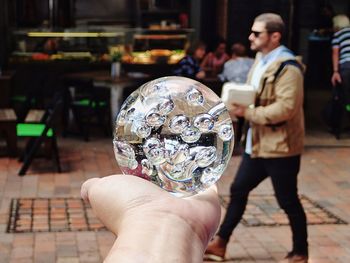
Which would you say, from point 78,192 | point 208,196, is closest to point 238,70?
point 78,192

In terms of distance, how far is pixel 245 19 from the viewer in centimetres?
1191

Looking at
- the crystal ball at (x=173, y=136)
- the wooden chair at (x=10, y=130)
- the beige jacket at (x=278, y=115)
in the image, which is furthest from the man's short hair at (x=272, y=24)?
the wooden chair at (x=10, y=130)

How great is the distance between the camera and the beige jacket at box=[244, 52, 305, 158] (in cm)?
452

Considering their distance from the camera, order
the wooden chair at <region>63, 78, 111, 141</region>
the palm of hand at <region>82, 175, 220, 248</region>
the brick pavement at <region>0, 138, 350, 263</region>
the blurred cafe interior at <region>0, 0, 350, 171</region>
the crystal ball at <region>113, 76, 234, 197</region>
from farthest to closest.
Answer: the blurred cafe interior at <region>0, 0, 350, 171</region> → the wooden chair at <region>63, 78, 111, 141</region> → the brick pavement at <region>0, 138, 350, 263</region> → the crystal ball at <region>113, 76, 234, 197</region> → the palm of hand at <region>82, 175, 220, 248</region>

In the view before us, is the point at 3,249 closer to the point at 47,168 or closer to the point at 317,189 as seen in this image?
the point at 47,168

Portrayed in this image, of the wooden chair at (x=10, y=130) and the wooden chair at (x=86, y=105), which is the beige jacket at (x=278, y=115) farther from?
the wooden chair at (x=86, y=105)

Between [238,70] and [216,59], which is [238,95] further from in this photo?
[216,59]

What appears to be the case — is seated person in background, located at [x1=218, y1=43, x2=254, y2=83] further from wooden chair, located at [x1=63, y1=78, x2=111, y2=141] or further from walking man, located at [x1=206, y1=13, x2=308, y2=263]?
walking man, located at [x1=206, y1=13, x2=308, y2=263]

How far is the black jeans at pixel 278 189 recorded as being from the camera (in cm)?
461

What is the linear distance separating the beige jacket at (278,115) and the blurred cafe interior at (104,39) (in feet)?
17.2

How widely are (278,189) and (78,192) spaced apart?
2789mm

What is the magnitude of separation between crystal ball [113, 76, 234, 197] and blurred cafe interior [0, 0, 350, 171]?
8262 millimetres

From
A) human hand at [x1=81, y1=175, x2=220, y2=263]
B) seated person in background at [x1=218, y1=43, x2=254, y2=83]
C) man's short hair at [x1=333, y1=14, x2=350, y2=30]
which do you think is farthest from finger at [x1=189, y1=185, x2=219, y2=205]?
man's short hair at [x1=333, y1=14, x2=350, y2=30]

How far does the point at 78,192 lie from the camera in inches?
271
